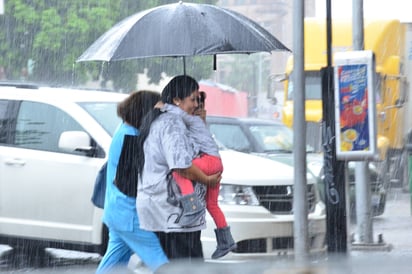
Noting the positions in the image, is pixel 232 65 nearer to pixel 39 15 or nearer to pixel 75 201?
pixel 39 15

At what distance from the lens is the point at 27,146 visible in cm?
973

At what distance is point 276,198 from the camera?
906 centimetres

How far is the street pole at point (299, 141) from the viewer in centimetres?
901

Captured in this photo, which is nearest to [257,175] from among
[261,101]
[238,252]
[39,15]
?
[238,252]

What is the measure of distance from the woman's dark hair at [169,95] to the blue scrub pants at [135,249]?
37 cm

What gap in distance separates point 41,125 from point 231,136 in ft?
13.3

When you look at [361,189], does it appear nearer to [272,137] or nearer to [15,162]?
[272,137]

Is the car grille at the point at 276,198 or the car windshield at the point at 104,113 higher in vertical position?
the car windshield at the point at 104,113

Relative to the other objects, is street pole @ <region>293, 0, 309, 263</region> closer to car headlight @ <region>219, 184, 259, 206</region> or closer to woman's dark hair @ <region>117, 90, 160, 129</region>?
car headlight @ <region>219, 184, 259, 206</region>

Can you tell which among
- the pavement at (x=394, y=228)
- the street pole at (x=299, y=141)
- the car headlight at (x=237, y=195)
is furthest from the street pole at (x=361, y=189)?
the car headlight at (x=237, y=195)

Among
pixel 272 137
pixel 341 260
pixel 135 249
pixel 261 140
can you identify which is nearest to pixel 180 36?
pixel 135 249

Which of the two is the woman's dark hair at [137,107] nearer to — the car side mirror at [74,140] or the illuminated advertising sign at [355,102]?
the car side mirror at [74,140]

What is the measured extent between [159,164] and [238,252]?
3111 mm

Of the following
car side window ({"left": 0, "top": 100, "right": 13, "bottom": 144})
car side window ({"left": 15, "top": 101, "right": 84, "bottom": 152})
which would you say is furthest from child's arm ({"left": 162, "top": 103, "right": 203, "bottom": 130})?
car side window ({"left": 0, "top": 100, "right": 13, "bottom": 144})
